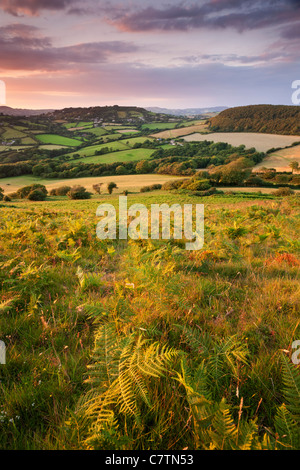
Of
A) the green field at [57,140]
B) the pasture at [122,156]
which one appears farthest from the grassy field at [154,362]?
the green field at [57,140]

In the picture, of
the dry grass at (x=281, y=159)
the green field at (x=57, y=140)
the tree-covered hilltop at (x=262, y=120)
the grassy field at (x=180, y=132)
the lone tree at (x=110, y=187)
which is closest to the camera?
the lone tree at (x=110, y=187)

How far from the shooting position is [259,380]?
74.6 inches

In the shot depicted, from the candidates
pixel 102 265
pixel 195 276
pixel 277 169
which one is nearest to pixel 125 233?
pixel 102 265

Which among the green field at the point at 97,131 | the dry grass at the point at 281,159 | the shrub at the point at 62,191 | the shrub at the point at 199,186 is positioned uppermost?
the green field at the point at 97,131

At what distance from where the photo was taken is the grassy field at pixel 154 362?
1.51 meters

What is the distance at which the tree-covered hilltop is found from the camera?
154 m

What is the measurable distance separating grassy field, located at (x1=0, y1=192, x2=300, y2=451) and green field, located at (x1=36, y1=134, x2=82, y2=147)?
17058 cm

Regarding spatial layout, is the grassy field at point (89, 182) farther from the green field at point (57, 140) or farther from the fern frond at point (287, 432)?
the fern frond at point (287, 432)

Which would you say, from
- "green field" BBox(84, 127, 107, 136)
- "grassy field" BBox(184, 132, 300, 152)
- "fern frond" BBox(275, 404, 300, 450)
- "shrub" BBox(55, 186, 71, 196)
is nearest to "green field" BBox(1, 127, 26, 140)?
"green field" BBox(84, 127, 107, 136)

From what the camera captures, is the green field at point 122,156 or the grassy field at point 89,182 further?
the green field at point 122,156

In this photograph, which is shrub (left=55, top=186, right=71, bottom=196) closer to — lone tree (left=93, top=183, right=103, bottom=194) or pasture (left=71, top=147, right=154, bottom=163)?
lone tree (left=93, top=183, right=103, bottom=194)

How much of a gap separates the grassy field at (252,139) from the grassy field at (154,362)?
140 metres

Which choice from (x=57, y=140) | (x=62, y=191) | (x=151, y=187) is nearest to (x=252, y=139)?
(x=151, y=187)

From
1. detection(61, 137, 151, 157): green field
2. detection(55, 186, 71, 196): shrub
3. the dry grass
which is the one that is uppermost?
detection(61, 137, 151, 157): green field
